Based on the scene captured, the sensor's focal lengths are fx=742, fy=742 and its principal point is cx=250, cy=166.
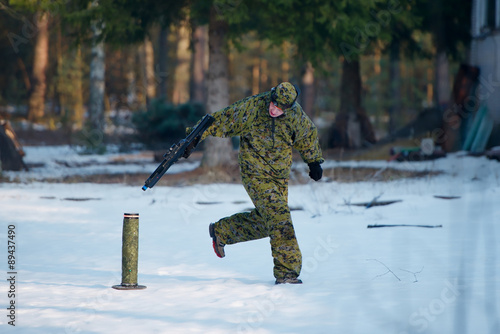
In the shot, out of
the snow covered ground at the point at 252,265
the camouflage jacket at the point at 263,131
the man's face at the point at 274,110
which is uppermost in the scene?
the man's face at the point at 274,110

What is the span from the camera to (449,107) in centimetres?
2017

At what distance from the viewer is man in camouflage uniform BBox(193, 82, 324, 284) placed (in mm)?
6266

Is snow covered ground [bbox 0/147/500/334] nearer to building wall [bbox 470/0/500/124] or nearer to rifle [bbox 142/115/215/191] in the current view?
rifle [bbox 142/115/215/191]

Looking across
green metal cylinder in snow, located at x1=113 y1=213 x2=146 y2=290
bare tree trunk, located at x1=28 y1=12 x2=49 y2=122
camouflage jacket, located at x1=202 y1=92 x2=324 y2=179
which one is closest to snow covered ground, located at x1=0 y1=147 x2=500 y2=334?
green metal cylinder in snow, located at x1=113 y1=213 x2=146 y2=290

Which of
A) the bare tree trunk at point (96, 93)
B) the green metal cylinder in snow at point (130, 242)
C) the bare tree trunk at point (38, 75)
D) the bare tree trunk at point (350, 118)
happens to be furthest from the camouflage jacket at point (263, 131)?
the bare tree trunk at point (38, 75)

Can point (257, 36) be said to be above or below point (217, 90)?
above

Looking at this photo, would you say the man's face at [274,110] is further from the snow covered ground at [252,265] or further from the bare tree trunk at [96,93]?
the bare tree trunk at [96,93]

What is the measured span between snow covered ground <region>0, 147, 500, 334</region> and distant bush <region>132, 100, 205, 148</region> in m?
10.2

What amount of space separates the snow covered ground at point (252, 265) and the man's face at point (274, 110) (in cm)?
147

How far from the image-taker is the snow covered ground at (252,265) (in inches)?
206

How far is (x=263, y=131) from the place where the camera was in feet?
20.6

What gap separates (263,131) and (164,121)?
59.4 feet

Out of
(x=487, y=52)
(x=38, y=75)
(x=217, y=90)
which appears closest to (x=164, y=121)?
(x=217, y=90)

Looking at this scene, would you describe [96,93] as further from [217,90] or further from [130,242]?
[130,242]
